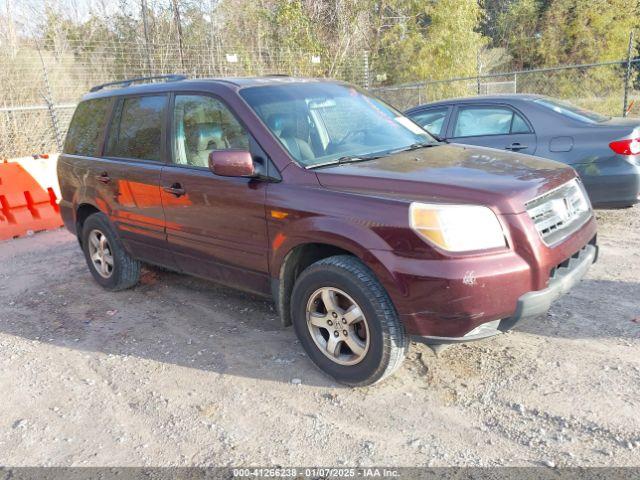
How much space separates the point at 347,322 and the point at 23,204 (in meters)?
6.42

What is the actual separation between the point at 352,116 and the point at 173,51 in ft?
35.2

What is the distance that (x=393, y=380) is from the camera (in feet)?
11.2

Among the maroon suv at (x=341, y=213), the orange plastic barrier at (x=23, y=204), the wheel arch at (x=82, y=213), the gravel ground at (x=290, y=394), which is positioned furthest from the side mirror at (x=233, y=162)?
the orange plastic barrier at (x=23, y=204)

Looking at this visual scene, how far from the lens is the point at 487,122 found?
6531mm

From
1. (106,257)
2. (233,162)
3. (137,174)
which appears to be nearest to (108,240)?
(106,257)

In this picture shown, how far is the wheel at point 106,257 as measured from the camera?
16.8 feet

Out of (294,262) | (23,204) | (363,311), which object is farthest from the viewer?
(23,204)

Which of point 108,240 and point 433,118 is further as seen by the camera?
point 433,118

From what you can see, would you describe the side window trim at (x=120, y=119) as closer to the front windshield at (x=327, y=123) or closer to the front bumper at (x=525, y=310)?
the front windshield at (x=327, y=123)

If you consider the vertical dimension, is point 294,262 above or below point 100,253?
above

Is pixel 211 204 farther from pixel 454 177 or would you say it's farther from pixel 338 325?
pixel 454 177

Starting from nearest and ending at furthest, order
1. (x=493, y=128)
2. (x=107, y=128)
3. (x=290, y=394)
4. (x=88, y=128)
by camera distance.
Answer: (x=290, y=394) < (x=107, y=128) < (x=88, y=128) < (x=493, y=128)

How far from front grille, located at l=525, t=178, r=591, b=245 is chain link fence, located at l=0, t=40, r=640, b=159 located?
8.92 meters

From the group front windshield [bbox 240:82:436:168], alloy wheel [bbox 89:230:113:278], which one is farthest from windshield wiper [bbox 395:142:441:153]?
alloy wheel [bbox 89:230:113:278]
